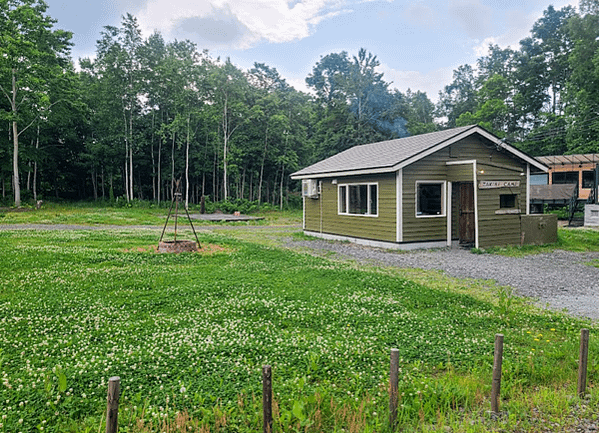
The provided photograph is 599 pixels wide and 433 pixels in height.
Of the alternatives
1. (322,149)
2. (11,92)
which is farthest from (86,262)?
(322,149)

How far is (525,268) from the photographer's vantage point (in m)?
11.0

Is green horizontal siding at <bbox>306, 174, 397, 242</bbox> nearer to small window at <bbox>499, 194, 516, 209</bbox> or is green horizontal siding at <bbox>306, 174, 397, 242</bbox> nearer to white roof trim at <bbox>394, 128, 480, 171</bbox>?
Answer: white roof trim at <bbox>394, 128, 480, 171</bbox>

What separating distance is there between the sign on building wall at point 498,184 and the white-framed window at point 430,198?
1.35 m

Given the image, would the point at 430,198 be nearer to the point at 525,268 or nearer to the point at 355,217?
the point at 355,217

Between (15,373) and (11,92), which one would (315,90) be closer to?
(11,92)

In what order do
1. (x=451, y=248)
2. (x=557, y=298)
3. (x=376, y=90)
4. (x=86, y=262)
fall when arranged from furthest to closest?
(x=376, y=90) < (x=451, y=248) < (x=86, y=262) < (x=557, y=298)

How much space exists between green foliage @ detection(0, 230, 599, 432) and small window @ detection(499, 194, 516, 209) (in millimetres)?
8627

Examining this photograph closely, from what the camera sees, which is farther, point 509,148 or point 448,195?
point 509,148

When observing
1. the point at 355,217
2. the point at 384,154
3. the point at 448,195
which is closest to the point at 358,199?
the point at 355,217

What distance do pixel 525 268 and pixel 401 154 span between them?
604cm

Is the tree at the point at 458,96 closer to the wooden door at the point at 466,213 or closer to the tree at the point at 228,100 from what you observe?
the tree at the point at 228,100

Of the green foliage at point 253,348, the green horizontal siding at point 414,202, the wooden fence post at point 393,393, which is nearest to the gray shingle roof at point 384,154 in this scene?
the green horizontal siding at point 414,202

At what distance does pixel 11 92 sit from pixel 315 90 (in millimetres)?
36401

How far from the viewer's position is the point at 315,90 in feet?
188
